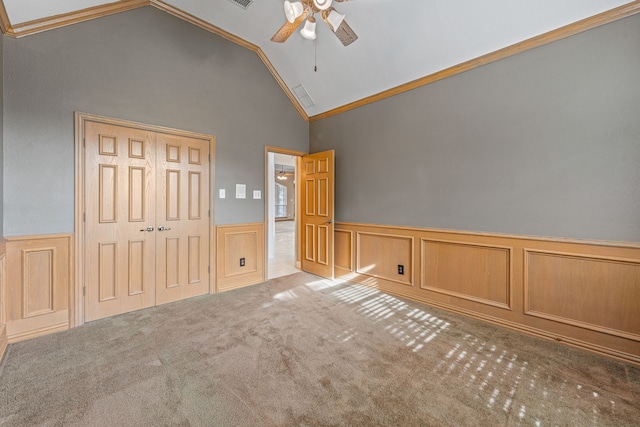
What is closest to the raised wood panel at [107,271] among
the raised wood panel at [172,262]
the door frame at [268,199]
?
the raised wood panel at [172,262]

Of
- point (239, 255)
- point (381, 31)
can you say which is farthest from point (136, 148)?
point (381, 31)

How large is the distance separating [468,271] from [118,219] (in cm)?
393

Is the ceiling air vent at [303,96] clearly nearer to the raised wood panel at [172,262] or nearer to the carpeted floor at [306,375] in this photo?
the raised wood panel at [172,262]

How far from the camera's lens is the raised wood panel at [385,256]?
11.6 feet

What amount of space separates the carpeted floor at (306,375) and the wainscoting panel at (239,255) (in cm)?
93

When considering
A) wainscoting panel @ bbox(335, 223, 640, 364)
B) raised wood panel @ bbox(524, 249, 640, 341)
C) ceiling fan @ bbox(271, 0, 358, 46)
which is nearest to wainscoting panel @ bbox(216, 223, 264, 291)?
wainscoting panel @ bbox(335, 223, 640, 364)

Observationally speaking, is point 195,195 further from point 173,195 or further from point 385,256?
point 385,256

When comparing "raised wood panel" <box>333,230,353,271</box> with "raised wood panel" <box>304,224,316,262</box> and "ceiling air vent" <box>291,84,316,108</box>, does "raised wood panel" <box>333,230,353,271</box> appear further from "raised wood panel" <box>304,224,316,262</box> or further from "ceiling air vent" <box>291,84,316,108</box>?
"ceiling air vent" <box>291,84,316,108</box>

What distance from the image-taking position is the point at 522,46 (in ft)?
8.39

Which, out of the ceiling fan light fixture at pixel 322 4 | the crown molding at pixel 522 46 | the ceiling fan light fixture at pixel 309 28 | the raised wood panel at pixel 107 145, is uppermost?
the ceiling fan light fixture at pixel 309 28

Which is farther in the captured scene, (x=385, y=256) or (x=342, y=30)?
(x=385, y=256)

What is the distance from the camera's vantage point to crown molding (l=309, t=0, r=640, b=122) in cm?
213

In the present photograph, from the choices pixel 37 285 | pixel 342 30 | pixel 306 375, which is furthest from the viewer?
pixel 37 285

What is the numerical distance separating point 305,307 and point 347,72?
3156 millimetres
